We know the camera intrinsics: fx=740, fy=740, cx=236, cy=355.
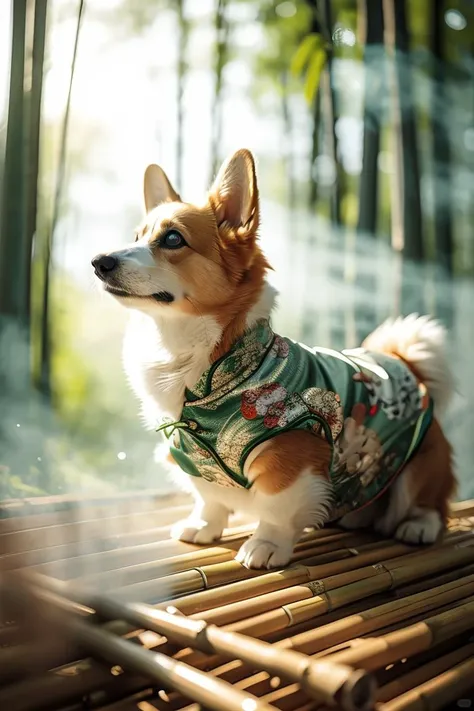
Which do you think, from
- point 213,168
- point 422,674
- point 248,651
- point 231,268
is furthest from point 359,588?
point 213,168

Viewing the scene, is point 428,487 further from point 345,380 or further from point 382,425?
point 345,380

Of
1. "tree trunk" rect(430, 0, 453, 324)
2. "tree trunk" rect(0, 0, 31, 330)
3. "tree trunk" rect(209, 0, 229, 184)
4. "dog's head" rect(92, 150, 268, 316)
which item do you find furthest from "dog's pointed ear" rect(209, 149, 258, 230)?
"tree trunk" rect(430, 0, 453, 324)

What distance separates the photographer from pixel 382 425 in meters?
Result: 1.15

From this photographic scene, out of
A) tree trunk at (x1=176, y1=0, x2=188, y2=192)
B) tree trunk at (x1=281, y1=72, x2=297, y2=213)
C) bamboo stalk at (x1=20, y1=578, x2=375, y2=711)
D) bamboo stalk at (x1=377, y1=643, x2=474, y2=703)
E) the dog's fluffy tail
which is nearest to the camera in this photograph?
bamboo stalk at (x1=20, y1=578, x2=375, y2=711)

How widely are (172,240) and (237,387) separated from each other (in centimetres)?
22

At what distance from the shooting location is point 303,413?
39.9 inches

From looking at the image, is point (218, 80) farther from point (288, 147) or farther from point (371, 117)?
point (371, 117)

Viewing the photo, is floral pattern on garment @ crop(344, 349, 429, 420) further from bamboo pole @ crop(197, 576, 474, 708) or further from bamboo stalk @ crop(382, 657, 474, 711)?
bamboo stalk @ crop(382, 657, 474, 711)

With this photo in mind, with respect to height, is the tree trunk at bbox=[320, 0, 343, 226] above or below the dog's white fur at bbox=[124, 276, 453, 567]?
above

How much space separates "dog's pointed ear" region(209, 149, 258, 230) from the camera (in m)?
1.04

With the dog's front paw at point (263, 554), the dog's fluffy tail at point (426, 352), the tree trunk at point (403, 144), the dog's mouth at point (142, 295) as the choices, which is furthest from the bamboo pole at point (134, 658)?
the tree trunk at point (403, 144)

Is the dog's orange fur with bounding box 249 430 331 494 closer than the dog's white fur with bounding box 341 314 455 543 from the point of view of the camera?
Yes

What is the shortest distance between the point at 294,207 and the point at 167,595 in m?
1.20

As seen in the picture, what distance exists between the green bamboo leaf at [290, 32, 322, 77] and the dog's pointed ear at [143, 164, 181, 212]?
810 millimetres
